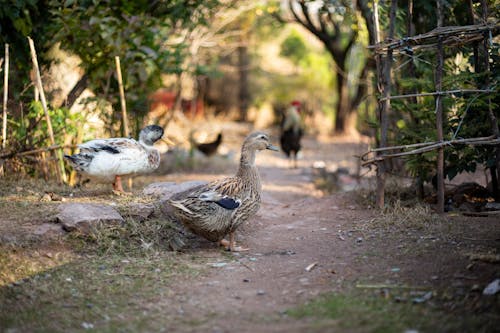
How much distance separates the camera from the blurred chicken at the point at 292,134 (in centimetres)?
1400

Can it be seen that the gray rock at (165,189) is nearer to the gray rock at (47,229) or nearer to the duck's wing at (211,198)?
the duck's wing at (211,198)

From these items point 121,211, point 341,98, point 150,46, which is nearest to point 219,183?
point 121,211

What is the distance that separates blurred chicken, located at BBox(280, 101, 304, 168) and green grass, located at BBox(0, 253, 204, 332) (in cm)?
866

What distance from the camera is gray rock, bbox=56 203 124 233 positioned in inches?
229

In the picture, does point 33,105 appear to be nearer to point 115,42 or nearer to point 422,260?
point 115,42

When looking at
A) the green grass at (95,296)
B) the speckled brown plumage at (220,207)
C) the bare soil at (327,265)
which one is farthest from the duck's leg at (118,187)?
the green grass at (95,296)

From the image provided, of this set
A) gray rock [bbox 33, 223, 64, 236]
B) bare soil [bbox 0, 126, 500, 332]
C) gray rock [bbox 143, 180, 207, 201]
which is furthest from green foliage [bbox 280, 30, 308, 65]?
gray rock [bbox 33, 223, 64, 236]

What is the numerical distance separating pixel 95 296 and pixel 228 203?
1689mm

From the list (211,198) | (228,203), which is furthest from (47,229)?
(228,203)

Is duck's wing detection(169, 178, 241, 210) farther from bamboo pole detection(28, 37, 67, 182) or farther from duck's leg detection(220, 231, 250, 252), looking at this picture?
bamboo pole detection(28, 37, 67, 182)

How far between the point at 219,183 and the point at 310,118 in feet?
54.1

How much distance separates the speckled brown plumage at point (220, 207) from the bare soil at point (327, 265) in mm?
292

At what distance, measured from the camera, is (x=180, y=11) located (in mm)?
10039

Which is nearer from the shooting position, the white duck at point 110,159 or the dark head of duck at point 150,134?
the white duck at point 110,159
